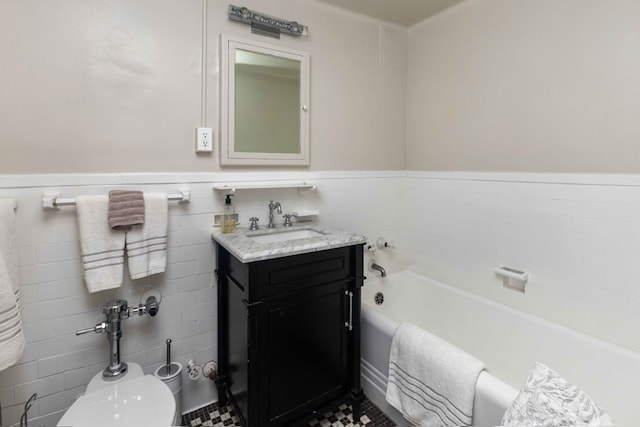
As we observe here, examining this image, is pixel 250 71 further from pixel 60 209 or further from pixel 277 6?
pixel 60 209

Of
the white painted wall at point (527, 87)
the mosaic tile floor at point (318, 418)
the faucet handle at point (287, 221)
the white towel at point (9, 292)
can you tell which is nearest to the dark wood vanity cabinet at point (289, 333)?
the mosaic tile floor at point (318, 418)

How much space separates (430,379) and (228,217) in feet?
4.14

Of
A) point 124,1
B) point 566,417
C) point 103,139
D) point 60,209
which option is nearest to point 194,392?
point 60,209

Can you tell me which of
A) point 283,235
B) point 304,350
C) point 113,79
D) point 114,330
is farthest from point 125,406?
point 113,79

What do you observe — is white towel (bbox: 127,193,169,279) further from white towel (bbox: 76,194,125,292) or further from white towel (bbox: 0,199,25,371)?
white towel (bbox: 0,199,25,371)

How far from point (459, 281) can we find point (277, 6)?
207cm

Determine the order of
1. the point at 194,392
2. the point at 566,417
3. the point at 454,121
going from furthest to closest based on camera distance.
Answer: the point at 454,121, the point at 194,392, the point at 566,417

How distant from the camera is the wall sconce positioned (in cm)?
177

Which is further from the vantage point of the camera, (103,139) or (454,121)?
(454,121)

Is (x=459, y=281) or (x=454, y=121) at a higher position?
(x=454, y=121)

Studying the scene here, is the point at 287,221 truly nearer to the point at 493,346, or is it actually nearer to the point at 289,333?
the point at 289,333

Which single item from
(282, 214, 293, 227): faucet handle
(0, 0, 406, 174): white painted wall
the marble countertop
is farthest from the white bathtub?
(0, 0, 406, 174): white painted wall

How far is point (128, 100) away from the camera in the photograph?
1562 mm

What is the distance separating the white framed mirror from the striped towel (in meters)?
0.47
